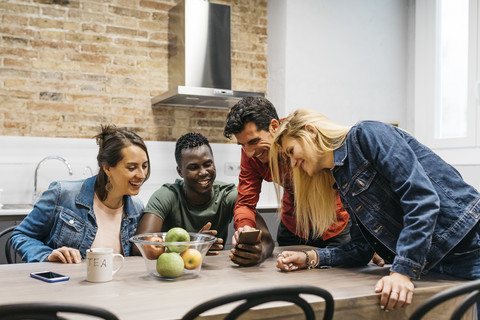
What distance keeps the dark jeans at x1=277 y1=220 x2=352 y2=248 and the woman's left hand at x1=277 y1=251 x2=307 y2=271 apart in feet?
1.93

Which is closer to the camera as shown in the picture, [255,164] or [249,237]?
[249,237]

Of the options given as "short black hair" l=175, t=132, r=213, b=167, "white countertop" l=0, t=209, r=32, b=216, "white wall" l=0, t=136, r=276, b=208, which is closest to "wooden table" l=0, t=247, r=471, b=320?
"short black hair" l=175, t=132, r=213, b=167

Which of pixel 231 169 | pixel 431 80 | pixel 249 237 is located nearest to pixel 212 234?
pixel 249 237

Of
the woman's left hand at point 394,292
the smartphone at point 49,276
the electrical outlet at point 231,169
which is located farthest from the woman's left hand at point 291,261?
the electrical outlet at point 231,169

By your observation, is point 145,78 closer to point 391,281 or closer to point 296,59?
point 296,59

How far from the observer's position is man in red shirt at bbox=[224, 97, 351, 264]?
6.89 feet

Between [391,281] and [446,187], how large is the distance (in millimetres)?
364

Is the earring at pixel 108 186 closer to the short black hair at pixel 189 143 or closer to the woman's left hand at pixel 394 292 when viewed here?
the short black hair at pixel 189 143

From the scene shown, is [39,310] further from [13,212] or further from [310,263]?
[13,212]

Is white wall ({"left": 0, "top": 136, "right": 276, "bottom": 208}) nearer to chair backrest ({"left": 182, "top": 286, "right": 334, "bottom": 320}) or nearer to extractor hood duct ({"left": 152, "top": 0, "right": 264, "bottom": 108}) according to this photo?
extractor hood duct ({"left": 152, "top": 0, "right": 264, "bottom": 108})

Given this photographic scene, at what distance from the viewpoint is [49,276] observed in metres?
1.46

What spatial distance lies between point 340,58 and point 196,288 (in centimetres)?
352

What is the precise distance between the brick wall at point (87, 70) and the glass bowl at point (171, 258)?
251cm

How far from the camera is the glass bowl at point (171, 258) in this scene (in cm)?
142
